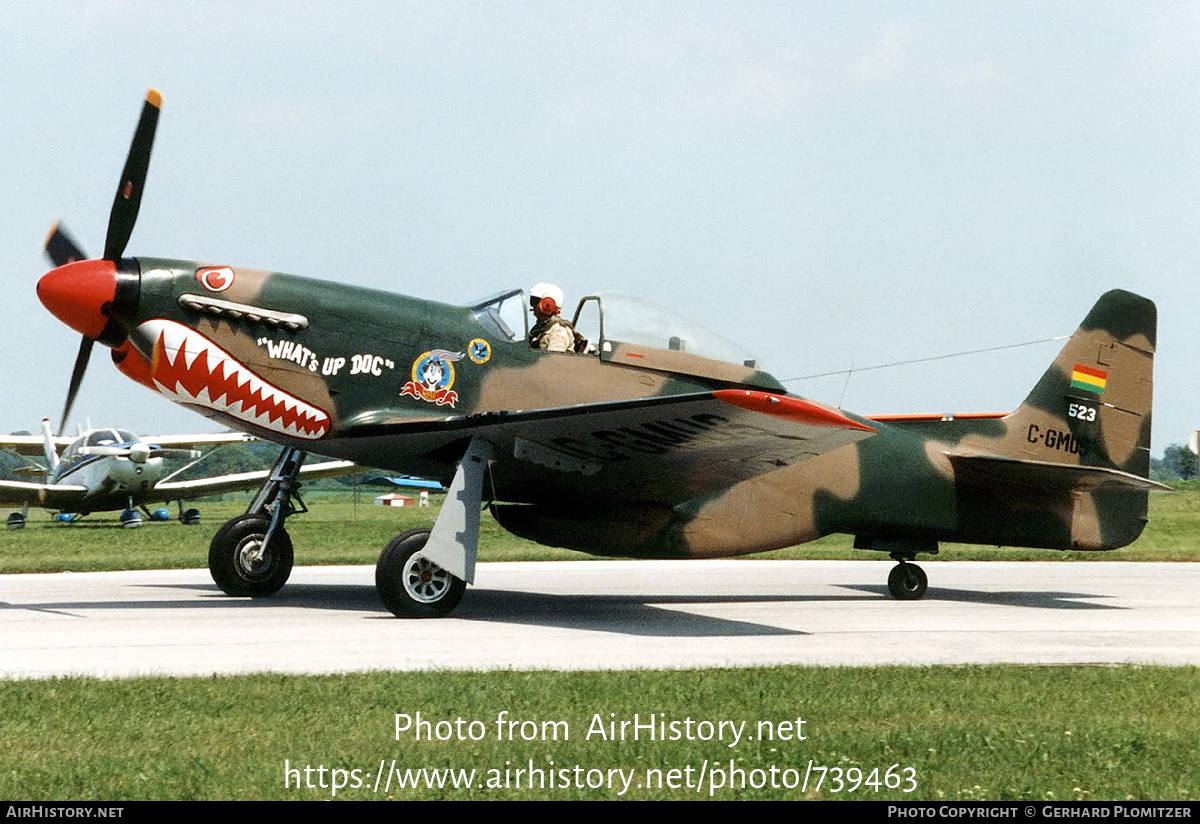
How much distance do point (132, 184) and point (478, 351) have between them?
3.19m

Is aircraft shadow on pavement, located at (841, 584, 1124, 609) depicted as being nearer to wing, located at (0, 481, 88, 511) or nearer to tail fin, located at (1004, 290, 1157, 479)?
tail fin, located at (1004, 290, 1157, 479)

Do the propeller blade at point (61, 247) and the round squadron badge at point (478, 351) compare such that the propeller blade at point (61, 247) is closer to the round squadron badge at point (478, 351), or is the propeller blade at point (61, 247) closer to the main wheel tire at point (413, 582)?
the round squadron badge at point (478, 351)

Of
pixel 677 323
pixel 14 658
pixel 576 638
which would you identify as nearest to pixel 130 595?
pixel 14 658

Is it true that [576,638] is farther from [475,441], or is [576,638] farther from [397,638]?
[475,441]

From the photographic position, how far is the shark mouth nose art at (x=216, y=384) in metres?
9.34

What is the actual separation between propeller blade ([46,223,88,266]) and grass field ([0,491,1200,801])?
5556 millimetres

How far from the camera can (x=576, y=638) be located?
27.9 feet

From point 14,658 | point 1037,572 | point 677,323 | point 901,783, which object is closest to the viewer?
point 901,783

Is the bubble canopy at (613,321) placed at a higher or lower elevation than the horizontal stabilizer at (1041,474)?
higher

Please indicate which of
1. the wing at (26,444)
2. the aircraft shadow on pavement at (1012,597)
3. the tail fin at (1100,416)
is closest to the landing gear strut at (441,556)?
the aircraft shadow on pavement at (1012,597)

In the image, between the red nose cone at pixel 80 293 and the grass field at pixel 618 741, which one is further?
the red nose cone at pixel 80 293

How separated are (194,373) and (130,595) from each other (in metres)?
3.01

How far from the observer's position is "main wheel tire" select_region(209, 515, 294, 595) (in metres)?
11.0

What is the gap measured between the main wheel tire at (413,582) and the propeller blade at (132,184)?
3.30 m
